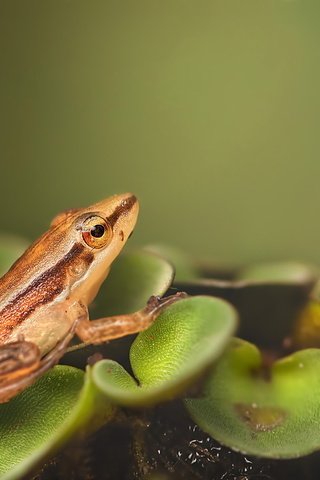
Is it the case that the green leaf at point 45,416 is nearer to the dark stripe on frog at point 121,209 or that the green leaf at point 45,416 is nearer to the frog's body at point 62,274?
the frog's body at point 62,274

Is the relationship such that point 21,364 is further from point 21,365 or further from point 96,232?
point 96,232

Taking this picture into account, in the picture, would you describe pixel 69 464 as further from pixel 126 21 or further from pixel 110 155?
pixel 126 21

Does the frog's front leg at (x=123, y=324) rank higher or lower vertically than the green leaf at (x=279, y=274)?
higher

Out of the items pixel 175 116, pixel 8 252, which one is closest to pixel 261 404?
pixel 8 252

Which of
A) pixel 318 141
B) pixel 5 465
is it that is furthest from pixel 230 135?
pixel 5 465

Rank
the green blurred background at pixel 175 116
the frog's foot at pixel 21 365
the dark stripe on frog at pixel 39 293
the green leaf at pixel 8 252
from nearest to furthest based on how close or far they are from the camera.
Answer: the frog's foot at pixel 21 365 → the dark stripe on frog at pixel 39 293 → the green leaf at pixel 8 252 → the green blurred background at pixel 175 116

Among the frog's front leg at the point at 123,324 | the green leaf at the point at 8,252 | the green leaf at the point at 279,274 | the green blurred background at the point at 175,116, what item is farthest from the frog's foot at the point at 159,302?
the green blurred background at the point at 175,116
